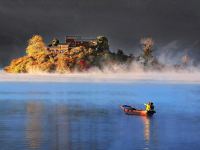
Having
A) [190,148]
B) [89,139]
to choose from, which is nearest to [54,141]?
[89,139]

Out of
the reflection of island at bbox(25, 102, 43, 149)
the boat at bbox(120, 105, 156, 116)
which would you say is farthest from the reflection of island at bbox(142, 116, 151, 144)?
the reflection of island at bbox(25, 102, 43, 149)

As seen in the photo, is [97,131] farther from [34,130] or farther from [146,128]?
[34,130]

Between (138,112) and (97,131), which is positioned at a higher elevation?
(138,112)

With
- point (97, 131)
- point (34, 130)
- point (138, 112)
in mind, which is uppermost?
point (138, 112)

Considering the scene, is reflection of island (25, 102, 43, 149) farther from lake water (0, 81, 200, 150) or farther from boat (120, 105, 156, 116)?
boat (120, 105, 156, 116)

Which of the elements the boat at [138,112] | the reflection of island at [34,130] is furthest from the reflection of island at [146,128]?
the reflection of island at [34,130]

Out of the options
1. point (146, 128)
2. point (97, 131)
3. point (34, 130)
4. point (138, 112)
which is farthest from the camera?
point (138, 112)

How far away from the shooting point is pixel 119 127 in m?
63.2

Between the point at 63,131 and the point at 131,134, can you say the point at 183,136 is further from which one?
the point at 63,131

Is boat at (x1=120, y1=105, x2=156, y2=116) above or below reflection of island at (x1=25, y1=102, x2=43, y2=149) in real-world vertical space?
above

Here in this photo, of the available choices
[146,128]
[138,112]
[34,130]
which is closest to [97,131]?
[146,128]

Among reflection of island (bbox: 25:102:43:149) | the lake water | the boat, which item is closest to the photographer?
the lake water

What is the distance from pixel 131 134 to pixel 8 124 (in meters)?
14.8

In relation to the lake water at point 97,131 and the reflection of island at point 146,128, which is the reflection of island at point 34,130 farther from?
the reflection of island at point 146,128
